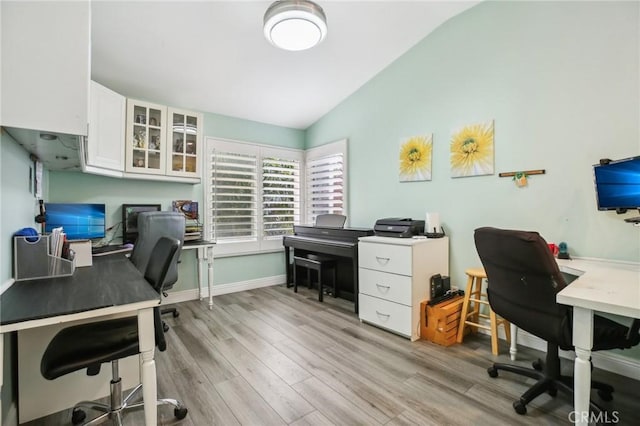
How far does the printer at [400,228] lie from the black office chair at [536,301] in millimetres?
981

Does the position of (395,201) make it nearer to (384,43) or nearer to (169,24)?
(384,43)

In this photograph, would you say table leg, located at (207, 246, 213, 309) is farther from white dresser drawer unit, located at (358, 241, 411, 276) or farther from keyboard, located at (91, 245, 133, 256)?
white dresser drawer unit, located at (358, 241, 411, 276)

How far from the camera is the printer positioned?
9.00 feet

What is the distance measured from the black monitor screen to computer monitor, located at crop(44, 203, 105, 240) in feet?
14.0

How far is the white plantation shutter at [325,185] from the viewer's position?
400cm

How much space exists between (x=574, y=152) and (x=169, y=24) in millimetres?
3422

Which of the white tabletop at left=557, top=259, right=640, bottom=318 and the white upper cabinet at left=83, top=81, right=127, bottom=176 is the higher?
the white upper cabinet at left=83, top=81, right=127, bottom=176

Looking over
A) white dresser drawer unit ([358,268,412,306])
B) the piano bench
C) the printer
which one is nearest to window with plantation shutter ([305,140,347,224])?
the piano bench

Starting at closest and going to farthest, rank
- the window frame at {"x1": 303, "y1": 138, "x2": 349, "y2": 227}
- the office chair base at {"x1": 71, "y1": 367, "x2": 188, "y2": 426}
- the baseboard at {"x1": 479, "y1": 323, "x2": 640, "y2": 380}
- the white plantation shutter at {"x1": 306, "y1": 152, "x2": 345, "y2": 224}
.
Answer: the office chair base at {"x1": 71, "y1": 367, "x2": 188, "y2": 426} → the baseboard at {"x1": 479, "y1": 323, "x2": 640, "y2": 380} → the window frame at {"x1": 303, "y1": 138, "x2": 349, "y2": 227} → the white plantation shutter at {"x1": 306, "y1": 152, "x2": 345, "y2": 224}

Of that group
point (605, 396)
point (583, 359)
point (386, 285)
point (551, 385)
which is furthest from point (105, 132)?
point (605, 396)

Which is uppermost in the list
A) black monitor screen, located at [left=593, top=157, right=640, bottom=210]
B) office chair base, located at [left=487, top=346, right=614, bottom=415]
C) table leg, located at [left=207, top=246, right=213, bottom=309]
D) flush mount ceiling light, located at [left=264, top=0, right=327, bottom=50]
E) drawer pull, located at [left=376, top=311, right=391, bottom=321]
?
flush mount ceiling light, located at [left=264, top=0, right=327, bottom=50]

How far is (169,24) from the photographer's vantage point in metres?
2.40

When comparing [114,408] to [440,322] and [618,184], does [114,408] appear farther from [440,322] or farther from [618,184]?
[618,184]

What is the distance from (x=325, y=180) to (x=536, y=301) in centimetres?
310
